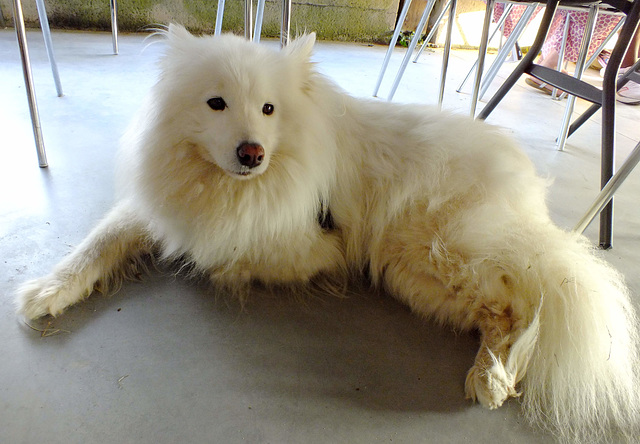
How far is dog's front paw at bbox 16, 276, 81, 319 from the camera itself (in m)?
1.45

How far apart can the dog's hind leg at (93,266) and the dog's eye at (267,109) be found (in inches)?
29.6

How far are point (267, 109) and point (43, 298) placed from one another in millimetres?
1043

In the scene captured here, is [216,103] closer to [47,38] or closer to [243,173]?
[243,173]

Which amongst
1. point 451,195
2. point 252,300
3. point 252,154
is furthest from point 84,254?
point 451,195

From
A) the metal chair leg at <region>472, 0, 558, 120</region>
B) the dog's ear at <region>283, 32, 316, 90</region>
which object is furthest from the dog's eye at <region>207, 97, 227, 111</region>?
the metal chair leg at <region>472, 0, 558, 120</region>

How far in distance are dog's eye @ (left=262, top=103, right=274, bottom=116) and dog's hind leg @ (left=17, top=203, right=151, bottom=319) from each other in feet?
2.46

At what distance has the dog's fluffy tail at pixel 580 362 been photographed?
1.33 metres

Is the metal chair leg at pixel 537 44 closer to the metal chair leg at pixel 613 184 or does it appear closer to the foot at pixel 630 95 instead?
the metal chair leg at pixel 613 184

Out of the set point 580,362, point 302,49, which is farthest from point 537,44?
point 580,362

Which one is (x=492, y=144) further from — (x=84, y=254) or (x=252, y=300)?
(x=84, y=254)

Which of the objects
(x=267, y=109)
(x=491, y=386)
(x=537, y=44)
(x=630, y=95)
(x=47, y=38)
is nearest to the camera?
(x=491, y=386)

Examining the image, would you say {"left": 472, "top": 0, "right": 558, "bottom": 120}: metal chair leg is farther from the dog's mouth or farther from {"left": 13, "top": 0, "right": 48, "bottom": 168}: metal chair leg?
{"left": 13, "top": 0, "right": 48, "bottom": 168}: metal chair leg

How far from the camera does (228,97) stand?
4.82ft

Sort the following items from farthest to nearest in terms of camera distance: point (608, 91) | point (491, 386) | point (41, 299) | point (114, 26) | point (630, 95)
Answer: point (630, 95) < point (114, 26) < point (608, 91) < point (41, 299) < point (491, 386)
